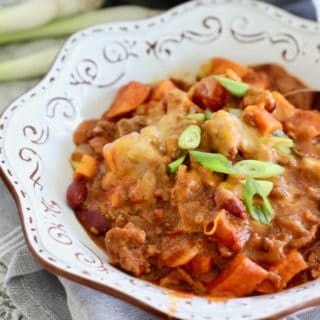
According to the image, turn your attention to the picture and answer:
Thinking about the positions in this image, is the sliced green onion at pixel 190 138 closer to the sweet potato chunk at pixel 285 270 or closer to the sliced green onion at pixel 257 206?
the sliced green onion at pixel 257 206

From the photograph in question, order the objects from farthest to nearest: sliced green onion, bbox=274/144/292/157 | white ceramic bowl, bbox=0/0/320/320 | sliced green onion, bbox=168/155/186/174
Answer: sliced green onion, bbox=274/144/292/157 < sliced green onion, bbox=168/155/186/174 < white ceramic bowl, bbox=0/0/320/320

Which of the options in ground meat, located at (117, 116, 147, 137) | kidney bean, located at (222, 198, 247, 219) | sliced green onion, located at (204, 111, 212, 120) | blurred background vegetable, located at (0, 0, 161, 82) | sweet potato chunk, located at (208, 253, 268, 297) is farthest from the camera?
blurred background vegetable, located at (0, 0, 161, 82)

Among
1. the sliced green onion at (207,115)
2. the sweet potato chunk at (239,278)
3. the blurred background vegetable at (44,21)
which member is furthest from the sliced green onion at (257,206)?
the blurred background vegetable at (44,21)

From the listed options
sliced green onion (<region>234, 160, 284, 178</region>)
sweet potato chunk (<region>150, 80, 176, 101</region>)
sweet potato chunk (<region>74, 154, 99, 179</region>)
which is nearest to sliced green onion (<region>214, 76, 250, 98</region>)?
sweet potato chunk (<region>150, 80, 176, 101</region>)

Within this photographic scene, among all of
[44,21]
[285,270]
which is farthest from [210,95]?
[44,21]

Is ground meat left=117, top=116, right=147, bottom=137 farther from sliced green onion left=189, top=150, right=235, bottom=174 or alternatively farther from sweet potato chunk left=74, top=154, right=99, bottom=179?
sliced green onion left=189, top=150, right=235, bottom=174

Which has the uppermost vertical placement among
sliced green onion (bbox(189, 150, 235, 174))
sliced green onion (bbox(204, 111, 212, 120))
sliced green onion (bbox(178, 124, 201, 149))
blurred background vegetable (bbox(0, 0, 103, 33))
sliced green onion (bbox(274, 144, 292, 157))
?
blurred background vegetable (bbox(0, 0, 103, 33))

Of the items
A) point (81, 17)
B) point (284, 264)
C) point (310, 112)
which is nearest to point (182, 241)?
point (284, 264)
